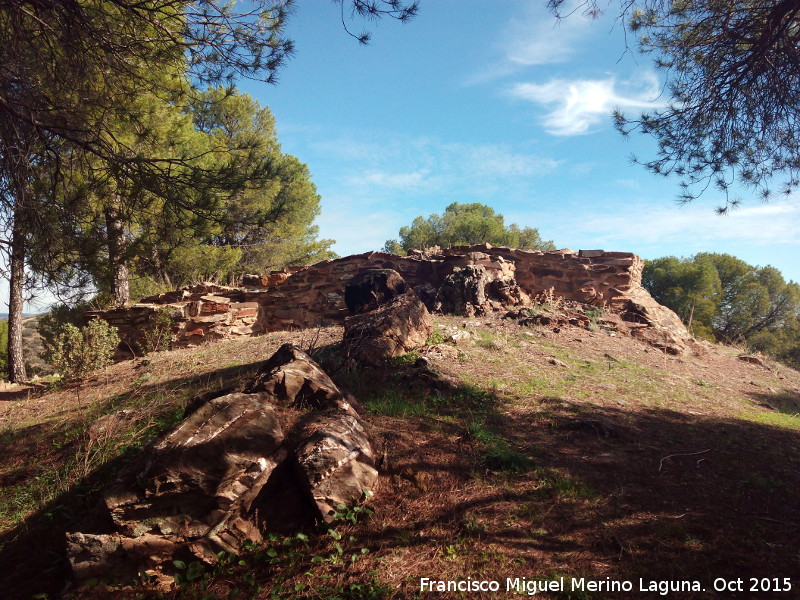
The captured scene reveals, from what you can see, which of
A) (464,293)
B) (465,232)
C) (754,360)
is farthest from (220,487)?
(465,232)

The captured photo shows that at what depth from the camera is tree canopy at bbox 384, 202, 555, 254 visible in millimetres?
31078

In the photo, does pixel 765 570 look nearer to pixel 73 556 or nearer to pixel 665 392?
pixel 73 556

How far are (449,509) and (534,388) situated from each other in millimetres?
3262

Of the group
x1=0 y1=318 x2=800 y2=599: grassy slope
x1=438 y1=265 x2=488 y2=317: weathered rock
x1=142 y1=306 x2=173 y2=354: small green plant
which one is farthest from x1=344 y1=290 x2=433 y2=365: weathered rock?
x1=142 y1=306 x2=173 y2=354: small green plant

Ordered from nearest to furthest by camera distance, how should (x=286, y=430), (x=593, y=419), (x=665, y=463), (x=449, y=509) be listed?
(x=449, y=509)
(x=286, y=430)
(x=665, y=463)
(x=593, y=419)

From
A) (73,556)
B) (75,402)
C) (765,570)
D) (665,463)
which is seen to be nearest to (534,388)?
(665,463)

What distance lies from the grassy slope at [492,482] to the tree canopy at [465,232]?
81.2 ft

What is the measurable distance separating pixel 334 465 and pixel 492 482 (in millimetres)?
1275

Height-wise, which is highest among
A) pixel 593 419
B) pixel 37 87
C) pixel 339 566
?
pixel 37 87

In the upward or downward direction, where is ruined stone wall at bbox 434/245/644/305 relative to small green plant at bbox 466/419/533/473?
upward

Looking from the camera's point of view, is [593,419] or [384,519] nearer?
[384,519]

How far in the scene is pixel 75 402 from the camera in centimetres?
679

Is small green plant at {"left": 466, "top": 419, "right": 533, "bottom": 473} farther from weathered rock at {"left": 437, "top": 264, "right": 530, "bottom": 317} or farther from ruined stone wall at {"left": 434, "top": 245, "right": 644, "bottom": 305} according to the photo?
ruined stone wall at {"left": 434, "top": 245, "right": 644, "bottom": 305}

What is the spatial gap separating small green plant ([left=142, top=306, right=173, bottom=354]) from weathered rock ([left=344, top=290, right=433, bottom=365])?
532 centimetres
